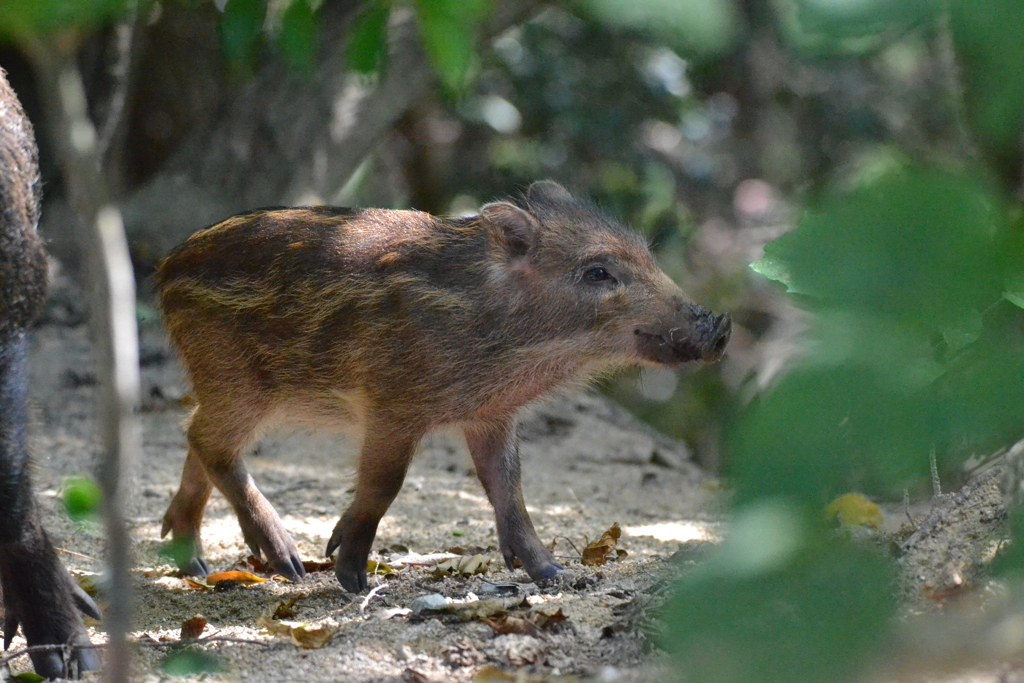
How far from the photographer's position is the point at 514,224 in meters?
4.80

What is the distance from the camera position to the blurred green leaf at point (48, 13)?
4.38ft

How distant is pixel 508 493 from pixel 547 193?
1366 mm

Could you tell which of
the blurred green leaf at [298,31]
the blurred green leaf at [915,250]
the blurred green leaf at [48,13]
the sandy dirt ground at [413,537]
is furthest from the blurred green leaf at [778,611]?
the blurred green leaf at [298,31]

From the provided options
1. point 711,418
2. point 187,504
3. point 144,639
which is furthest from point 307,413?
point 711,418

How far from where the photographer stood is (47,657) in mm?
3451

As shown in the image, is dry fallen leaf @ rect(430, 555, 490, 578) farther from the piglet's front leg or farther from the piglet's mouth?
the piglet's mouth

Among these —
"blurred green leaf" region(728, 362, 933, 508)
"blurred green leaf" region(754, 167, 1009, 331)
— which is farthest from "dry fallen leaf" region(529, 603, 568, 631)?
"blurred green leaf" region(754, 167, 1009, 331)

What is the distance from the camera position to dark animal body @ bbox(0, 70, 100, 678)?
11.5ft

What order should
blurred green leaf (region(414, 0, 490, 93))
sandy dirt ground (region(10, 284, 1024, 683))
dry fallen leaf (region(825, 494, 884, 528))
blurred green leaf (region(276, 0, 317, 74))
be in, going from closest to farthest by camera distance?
blurred green leaf (region(414, 0, 490, 93)), blurred green leaf (region(276, 0, 317, 74)), sandy dirt ground (region(10, 284, 1024, 683)), dry fallen leaf (region(825, 494, 884, 528))

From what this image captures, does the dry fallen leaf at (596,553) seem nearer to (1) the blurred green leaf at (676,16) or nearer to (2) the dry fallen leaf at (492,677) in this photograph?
(2) the dry fallen leaf at (492,677)

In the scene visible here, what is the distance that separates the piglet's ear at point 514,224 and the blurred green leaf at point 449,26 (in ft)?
10.2

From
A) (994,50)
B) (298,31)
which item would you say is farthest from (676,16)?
(298,31)

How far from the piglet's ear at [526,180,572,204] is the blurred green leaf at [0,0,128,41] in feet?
12.1

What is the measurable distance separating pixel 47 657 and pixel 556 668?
5.13ft
